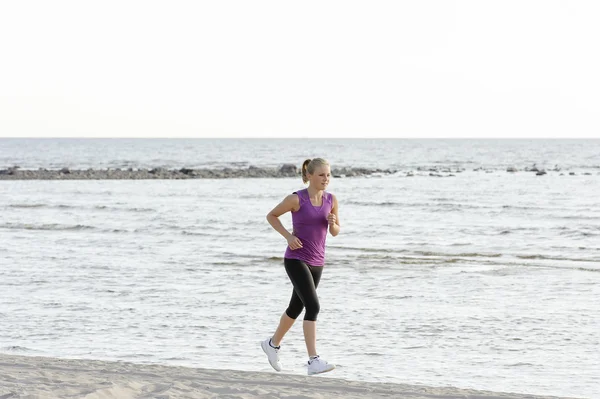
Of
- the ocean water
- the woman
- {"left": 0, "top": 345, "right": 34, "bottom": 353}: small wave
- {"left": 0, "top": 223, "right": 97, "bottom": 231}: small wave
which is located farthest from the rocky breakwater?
the woman

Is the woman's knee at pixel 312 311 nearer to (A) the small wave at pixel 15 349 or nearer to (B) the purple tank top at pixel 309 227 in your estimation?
(B) the purple tank top at pixel 309 227

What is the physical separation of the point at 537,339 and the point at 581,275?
5.89 meters

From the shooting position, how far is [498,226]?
2462cm

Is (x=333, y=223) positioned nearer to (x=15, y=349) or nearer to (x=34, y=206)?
(x=15, y=349)

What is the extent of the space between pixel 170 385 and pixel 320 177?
198cm

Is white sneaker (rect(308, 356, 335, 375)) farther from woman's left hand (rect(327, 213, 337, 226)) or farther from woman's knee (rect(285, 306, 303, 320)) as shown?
woman's left hand (rect(327, 213, 337, 226))

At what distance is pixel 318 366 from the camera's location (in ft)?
23.8

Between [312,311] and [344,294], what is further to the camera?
[344,294]

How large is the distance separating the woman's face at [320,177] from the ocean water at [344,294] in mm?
1838

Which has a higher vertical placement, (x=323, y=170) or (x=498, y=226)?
(x=323, y=170)

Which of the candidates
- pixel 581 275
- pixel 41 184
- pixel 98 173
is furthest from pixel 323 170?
pixel 98 173

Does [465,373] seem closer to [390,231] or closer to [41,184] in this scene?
[390,231]

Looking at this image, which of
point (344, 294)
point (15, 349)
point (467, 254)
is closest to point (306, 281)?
point (15, 349)

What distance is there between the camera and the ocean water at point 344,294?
848cm
